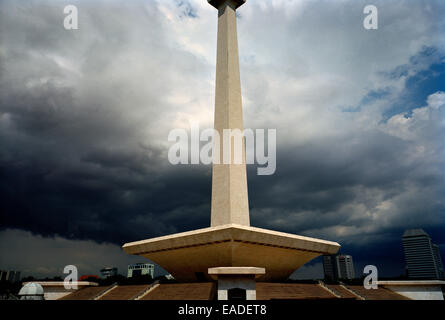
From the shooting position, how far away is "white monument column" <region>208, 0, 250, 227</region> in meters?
24.1

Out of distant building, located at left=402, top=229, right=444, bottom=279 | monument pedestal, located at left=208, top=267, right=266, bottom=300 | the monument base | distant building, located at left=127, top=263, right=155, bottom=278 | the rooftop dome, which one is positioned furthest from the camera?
distant building, located at left=402, top=229, right=444, bottom=279

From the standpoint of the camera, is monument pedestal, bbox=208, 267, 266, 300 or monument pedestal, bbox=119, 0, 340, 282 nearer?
monument pedestal, bbox=208, 267, 266, 300

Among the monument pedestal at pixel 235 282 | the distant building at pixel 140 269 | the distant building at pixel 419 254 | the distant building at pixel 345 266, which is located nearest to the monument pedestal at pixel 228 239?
the monument pedestal at pixel 235 282

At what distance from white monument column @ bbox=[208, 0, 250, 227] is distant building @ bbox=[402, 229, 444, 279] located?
183 meters

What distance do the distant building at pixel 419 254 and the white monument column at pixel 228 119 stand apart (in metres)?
183

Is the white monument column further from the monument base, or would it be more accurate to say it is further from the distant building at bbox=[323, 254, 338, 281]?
the distant building at bbox=[323, 254, 338, 281]

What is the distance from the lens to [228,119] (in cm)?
2648

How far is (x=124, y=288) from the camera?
27906 mm

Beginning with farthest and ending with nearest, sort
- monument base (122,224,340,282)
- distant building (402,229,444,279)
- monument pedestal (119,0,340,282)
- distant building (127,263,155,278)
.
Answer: distant building (402,229,444,279), distant building (127,263,155,278), monument pedestal (119,0,340,282), monument base (122,224,340,282)

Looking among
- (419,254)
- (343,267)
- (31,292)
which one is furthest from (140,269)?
(419,254)

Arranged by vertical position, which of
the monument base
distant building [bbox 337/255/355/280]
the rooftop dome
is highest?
distant building [bbox 337/255/355/280]

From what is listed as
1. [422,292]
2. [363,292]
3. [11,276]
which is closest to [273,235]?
[363,292]

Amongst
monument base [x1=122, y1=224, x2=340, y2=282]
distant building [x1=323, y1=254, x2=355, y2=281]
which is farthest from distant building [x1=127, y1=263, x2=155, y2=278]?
monument base [x1=122, y1=224, x2=340, y2=282]
